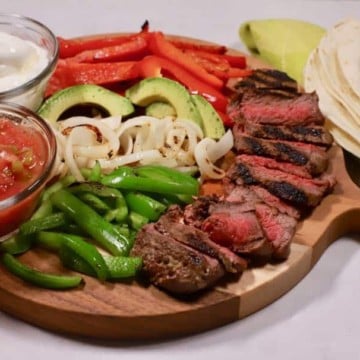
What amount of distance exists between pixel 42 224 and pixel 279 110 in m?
1.26

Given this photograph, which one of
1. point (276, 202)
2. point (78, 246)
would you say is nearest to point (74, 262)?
point (78, 246)

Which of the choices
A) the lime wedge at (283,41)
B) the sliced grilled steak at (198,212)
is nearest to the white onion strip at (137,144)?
the sliced grilled steak at (198,212)

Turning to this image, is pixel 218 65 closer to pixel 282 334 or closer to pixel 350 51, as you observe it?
pixel 350 51

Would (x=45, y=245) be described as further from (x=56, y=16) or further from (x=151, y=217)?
(x=56, y=16)

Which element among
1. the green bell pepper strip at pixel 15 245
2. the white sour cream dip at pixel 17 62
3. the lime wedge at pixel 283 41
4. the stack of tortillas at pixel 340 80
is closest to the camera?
the green bell pepper strip at pixel 15 245

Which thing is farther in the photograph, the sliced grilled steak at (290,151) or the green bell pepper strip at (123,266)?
the sliced grilled steak at (290,151)

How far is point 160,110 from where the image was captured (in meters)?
3.82

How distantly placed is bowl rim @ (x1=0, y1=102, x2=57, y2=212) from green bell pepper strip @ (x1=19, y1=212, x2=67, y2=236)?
0.14m

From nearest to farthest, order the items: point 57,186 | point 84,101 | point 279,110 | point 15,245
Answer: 1. point 15,245
2. point 57,186
3. point 279,110
4. point 84,101

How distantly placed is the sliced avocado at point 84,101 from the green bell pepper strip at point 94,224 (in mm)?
624

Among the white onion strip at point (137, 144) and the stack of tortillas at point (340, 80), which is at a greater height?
the stack of tortillas at point (340, 80)

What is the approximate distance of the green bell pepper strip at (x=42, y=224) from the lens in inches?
124

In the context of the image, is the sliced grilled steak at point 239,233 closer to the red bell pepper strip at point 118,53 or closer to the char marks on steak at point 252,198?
the char marks on steak at point 252,198

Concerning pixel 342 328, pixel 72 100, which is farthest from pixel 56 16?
pixel 342 328
